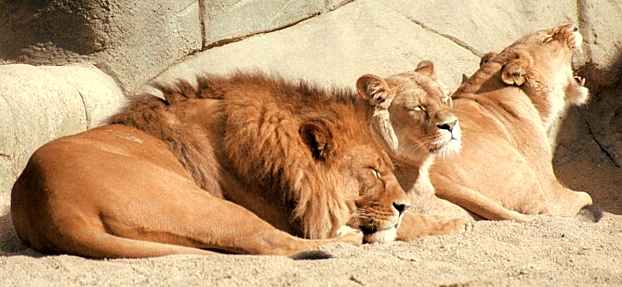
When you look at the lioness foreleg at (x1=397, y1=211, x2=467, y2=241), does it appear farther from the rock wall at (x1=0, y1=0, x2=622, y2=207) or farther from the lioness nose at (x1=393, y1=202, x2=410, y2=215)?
the rock wall at (x1=0, y1=0, x2=622, y2=207)

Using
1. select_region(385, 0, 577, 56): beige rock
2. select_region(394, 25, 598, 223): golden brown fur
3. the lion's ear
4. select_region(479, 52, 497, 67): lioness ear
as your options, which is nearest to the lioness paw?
select_region(394, 25, 598, 223): golden brown fur

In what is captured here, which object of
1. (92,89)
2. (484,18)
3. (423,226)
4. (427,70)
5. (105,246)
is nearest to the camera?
(105,246)

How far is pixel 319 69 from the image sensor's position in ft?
25.8

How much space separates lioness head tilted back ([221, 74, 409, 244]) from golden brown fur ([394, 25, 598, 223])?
4.24ft

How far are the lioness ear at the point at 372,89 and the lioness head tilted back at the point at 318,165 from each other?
31 cm

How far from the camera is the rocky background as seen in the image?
4.91 m

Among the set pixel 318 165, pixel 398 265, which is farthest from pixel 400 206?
pixel 398 265

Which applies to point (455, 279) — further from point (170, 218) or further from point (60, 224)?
point (60, 224)

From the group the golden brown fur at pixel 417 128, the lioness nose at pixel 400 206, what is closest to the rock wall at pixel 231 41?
the golden brown fur at pixel 417 128

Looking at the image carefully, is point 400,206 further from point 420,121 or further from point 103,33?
point 103,33

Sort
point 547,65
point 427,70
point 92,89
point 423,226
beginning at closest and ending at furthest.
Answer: point 423,226 < point 427,70 < point 92,89 < point 547,65

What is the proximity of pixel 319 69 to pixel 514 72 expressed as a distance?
1.26 m

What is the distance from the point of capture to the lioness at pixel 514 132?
22.9ft

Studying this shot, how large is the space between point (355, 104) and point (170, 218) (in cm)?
117
